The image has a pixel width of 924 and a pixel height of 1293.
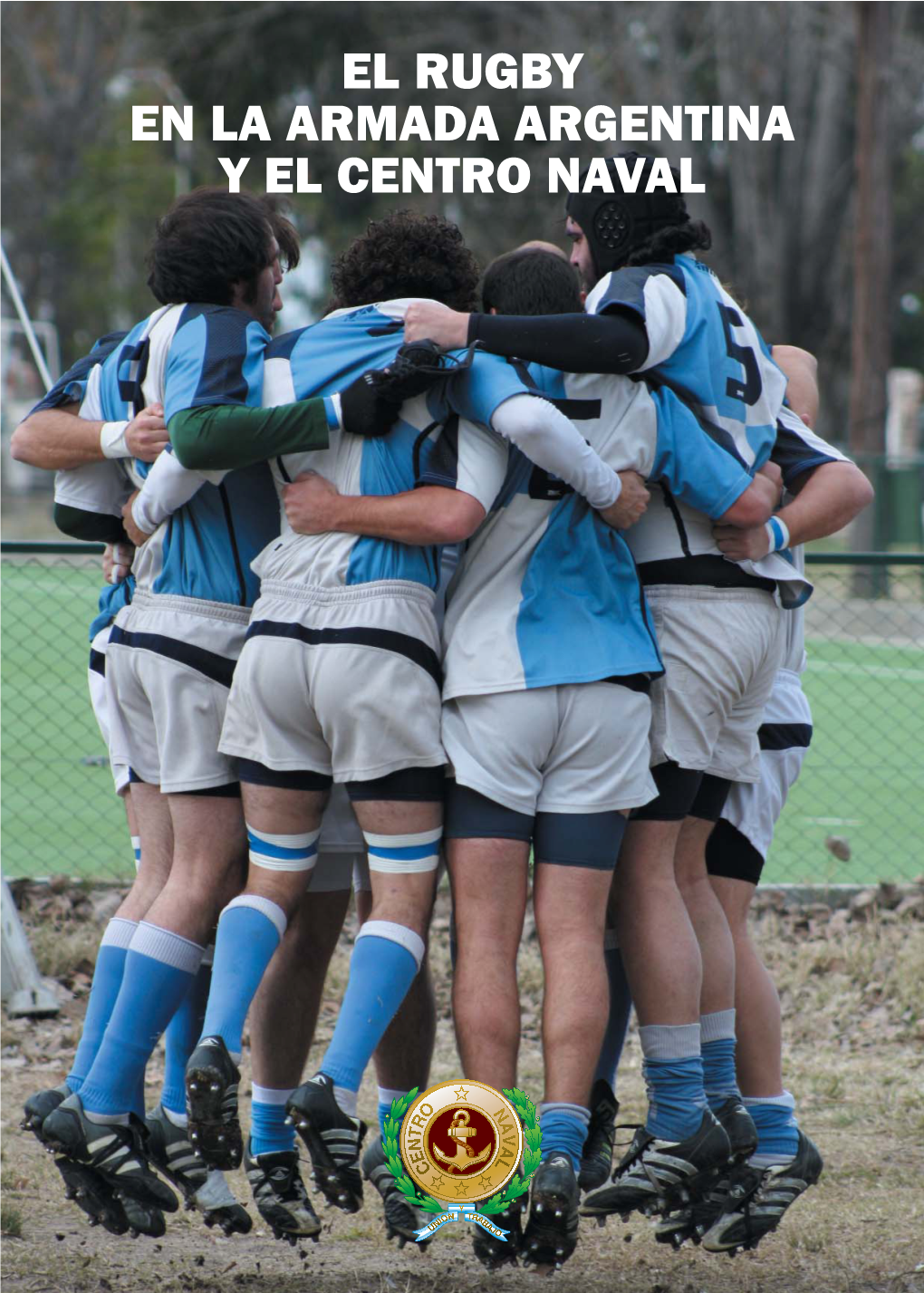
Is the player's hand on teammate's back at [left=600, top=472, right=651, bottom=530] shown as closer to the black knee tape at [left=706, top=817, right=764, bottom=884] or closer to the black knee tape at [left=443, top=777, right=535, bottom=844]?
the black knee tape at [left=443, top=777, right=535, bottom=844]

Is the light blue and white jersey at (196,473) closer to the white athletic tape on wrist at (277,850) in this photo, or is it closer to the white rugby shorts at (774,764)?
the white athletic tape on wrist at (277,850)

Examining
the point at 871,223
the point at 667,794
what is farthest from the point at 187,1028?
the point at 871,223

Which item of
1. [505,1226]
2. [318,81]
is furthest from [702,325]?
[318,81]

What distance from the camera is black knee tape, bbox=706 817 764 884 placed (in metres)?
4.34

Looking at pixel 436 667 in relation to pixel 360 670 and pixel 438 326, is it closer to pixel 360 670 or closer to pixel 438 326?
pixel 360 670

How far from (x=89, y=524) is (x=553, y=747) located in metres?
1.41

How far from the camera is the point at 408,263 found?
12.9ft

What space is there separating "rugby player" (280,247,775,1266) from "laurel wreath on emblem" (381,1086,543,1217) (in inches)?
2.5

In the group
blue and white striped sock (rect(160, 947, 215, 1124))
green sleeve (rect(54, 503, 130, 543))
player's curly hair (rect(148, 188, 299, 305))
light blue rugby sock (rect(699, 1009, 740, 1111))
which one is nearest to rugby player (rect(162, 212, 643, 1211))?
player's curly hair (rect(148, 188, 299, 305))

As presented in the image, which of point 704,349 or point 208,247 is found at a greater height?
point 208,247

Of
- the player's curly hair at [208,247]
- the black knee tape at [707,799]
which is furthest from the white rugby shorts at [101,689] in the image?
the black knee tape at [707,799]

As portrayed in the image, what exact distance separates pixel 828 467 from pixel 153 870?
80.9 inches

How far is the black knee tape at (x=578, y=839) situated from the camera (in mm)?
3744

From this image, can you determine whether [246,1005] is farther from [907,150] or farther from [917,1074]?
[907,150]
